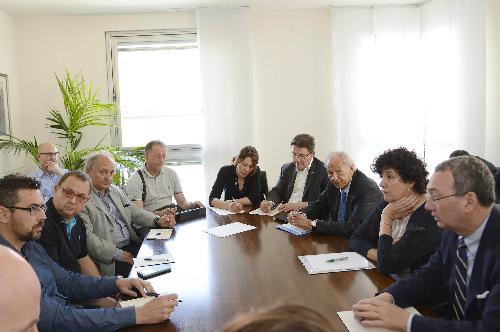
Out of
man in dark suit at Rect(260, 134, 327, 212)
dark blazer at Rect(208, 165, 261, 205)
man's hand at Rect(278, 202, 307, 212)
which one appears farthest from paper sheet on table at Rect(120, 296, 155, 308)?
dark blazer at Rect(208, 165, 261, 205)

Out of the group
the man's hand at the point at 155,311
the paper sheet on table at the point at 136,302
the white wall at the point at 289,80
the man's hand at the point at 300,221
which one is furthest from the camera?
the white wall at the point at 289,80

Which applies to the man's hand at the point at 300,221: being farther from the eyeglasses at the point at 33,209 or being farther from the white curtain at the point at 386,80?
the white curtain at the point at 386,80

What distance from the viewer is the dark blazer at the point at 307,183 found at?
4.25 metres

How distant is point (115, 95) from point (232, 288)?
4.35 metres

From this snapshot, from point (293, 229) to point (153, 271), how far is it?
43.7 inches

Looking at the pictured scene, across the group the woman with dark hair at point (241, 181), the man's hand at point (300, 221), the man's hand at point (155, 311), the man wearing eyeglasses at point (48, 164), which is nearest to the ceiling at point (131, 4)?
the man wearing eyeglasses at point (48, 164)

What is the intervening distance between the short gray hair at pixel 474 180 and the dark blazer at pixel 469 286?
2.7 inches

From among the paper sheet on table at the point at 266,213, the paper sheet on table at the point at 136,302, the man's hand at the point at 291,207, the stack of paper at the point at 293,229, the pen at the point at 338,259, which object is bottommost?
the paper sheet on table at the point at 136,302

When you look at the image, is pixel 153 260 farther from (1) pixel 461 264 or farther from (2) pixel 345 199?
(1) pixel 461 264

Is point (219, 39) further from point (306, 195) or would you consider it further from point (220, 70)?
point (306, 195)

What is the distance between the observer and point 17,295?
0.93 m

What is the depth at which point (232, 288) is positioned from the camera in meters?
2.13

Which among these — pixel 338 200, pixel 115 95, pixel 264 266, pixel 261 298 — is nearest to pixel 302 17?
pixel 115 95

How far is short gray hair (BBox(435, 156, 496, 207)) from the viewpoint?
1707mm
